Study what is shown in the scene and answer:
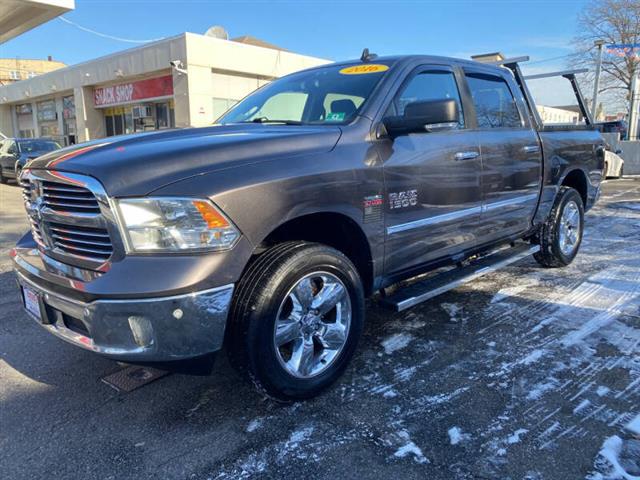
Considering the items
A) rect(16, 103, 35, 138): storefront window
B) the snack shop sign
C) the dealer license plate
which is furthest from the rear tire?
rect(16, 103, 35, 138): storefront window

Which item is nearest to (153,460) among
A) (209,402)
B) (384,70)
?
(209,402)

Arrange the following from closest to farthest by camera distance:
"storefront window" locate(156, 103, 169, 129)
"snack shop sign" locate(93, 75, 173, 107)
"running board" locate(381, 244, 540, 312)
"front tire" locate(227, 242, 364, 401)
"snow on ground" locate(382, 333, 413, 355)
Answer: "front tire" locate(227, 242, 364, 401) → "running board" locate(381, 244, 540, 312) → "snow on ground" locate(382, 333, 413, 355) → "snack shop sign" locate(93, 75, 173, 107) → "storefront window" locate(156, 103, 169, 129)

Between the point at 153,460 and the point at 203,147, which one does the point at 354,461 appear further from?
the point at 203,147

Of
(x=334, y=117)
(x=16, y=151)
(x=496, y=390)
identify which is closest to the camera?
(x=496, y=390)

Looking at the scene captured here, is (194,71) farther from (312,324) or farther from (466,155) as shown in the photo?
(312,324)

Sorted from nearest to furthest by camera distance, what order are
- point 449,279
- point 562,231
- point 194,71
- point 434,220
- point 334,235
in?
point 334,235 → point 434,220 → point 449,279 → point 562,231 → point 194,71

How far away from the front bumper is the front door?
50.6 inches

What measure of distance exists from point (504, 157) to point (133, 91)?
21.7 m

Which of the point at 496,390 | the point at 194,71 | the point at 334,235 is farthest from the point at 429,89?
the point at 194,71

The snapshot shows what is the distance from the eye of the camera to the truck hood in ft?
7.23

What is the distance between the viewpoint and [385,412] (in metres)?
2.66

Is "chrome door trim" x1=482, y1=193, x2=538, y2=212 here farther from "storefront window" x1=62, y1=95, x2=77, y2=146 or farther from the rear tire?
"storefront window" x1=62, y1=95, x2=77, y2=146

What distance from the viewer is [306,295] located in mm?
2662

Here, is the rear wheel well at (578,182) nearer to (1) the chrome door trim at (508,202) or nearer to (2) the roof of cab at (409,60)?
(1) the chrome door trim at (508,202)
